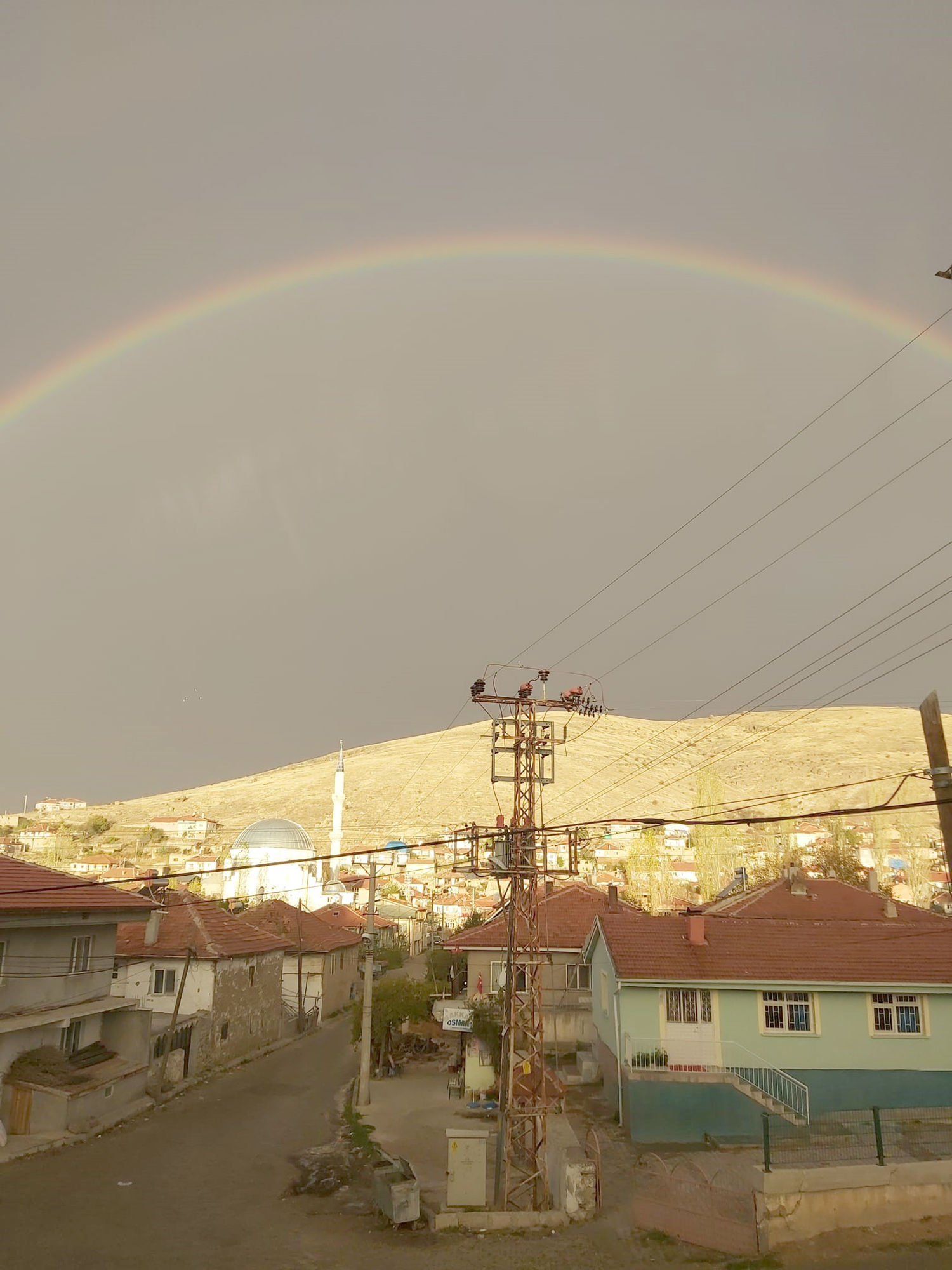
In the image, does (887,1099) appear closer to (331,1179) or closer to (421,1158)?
(421,1158)

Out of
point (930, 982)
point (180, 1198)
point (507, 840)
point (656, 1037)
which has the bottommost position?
point (180, 1198)

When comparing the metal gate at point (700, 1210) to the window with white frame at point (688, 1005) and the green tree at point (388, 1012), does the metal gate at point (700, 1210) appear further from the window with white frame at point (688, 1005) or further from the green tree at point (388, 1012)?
the green tree at point (388, 1012)

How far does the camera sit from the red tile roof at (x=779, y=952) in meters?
27.0

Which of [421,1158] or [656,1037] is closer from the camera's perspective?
[421,1158]

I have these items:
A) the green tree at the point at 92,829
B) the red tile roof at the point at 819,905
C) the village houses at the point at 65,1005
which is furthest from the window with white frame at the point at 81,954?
the green tree at the point at 92,829

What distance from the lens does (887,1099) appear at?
86.9 feet

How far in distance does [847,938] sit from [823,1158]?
42.1 feet

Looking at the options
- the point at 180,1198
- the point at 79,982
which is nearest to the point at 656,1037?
the point at 180,1198

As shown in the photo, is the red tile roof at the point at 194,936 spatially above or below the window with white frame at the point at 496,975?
above

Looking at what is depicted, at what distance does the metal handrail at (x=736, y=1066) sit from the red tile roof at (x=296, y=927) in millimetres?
31380

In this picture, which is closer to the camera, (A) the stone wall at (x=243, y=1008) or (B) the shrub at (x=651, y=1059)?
(B) the shrub at (x=651, y=1059)

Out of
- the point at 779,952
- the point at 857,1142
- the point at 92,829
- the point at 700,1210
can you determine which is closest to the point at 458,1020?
the point at 779,952

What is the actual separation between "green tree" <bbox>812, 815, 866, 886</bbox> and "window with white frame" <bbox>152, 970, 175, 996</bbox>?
164ft

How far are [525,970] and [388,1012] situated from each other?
1748cm
